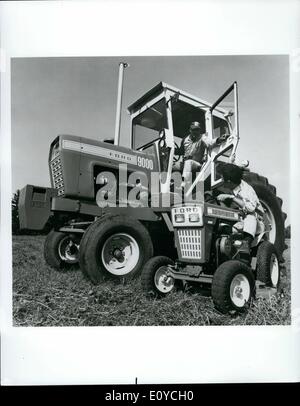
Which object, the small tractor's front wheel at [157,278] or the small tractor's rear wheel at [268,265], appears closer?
the small tractor's front wheel at [157,278]

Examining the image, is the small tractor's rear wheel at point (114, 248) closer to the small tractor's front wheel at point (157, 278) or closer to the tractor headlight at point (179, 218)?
the small tractor's front wheel at point (157, 278)

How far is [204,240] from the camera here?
9.39ft

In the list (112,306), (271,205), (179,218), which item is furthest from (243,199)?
(112,306)

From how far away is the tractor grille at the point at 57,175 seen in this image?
10.2ft

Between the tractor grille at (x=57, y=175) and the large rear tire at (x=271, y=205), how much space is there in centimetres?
157

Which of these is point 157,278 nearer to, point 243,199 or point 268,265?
point 268,265

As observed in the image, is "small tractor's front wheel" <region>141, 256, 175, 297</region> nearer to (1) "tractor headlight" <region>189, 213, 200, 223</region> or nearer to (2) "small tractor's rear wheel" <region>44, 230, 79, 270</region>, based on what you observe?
(1) "tractor headlight" <region>189, 213, 200, 223</region>

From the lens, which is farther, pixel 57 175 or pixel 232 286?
pixel 57 175

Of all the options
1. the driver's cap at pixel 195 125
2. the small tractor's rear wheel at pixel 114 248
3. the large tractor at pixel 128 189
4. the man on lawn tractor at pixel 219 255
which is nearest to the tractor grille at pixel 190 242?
the man on lawn tractor at pixel 219 255

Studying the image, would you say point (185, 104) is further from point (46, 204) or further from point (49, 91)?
point (46, 204)

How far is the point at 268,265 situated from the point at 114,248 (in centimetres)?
120

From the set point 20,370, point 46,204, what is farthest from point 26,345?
point 46,204

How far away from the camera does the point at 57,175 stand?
3.17 m
